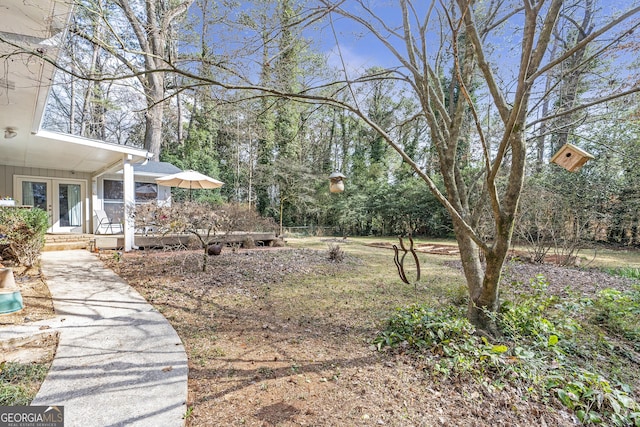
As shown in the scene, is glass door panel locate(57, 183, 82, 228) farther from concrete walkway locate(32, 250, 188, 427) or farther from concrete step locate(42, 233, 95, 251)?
concrete walkway locate(32, 250, 188, 427)

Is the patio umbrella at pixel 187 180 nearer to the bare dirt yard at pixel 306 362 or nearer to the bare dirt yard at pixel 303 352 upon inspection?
the bare dirt yard at pixel 303 352

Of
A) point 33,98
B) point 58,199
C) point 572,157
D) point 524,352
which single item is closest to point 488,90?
point 572,157

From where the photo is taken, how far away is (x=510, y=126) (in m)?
2.04

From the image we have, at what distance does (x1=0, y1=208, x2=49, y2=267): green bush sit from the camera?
4.97 metres

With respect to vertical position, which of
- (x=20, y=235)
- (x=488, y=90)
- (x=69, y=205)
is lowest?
(x=20, y=235)

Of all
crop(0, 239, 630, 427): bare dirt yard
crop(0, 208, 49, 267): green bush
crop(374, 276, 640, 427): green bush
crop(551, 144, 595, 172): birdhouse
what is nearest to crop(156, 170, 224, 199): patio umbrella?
crop(0, 239, 630, 427): bare dirt yard

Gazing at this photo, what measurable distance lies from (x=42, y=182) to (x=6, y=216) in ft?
19.5

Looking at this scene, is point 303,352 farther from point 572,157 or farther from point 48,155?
point 48,155

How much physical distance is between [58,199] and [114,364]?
415 inches

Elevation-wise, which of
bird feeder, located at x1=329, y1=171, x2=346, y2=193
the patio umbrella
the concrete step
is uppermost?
the patio umbrella

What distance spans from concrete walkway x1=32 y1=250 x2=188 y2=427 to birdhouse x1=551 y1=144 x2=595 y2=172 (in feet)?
13.5

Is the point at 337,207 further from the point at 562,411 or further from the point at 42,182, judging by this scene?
the point at 562,411

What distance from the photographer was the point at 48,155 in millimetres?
7816

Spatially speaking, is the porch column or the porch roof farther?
the porch column
